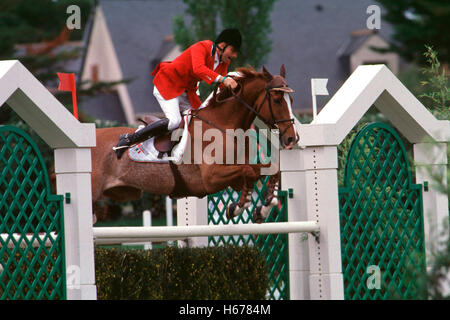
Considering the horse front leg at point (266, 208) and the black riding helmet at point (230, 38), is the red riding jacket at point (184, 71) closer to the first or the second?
the black riding helmet at point (230, 38)

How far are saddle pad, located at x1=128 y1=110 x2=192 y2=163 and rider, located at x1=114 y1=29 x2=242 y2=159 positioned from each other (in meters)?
0.06

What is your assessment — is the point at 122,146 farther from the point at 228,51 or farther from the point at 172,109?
the point at 228,51

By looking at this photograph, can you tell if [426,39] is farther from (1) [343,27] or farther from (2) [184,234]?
(2) [184,234]

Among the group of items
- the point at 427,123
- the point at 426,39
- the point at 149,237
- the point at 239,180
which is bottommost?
the point at 149,237

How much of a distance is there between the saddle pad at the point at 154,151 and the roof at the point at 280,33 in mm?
21087

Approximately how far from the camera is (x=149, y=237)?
5824 mm

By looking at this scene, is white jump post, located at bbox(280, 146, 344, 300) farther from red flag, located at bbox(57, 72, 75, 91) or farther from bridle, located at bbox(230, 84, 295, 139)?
red flag, located at bbox(57, 72, 75, 91)

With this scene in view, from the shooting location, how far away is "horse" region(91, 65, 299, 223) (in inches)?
254

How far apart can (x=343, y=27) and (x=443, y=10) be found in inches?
188

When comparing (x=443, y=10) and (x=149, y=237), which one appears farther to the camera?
(x=443, y=10)

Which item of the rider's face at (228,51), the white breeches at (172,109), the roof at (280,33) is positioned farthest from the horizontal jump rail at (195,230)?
the roof at (280,33)

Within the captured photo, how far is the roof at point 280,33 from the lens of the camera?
92.8ft

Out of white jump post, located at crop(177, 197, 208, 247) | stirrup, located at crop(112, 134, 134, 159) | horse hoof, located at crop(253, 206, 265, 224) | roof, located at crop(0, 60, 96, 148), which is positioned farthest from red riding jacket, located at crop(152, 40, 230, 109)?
roof, located at crop(0, 60, 96, 148)

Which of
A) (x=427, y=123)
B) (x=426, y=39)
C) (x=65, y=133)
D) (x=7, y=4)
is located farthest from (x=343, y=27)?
(x=65, y=133)
